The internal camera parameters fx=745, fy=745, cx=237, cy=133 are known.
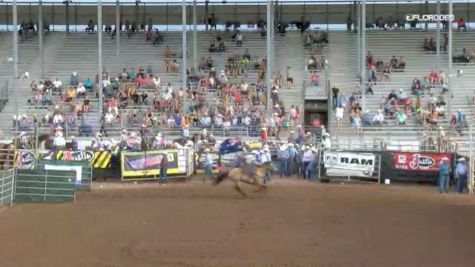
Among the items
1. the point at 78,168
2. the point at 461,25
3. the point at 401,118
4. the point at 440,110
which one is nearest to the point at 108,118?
the point at 78,168

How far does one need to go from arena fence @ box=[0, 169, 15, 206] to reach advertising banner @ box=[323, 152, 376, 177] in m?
13.3

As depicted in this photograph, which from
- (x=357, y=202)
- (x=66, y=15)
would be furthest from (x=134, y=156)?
(x=66, y=15)

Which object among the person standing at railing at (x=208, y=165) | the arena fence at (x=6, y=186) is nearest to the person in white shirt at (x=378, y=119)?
the person standing at railing at (x=208, y=165)

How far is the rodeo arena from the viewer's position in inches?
563

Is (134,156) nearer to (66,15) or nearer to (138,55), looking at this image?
(138,55)

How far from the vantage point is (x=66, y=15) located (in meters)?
51.0

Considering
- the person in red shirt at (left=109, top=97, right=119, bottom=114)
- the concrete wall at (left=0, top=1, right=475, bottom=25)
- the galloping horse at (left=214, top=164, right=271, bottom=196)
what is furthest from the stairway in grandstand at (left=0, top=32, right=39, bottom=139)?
the galloping horse at (left=214, top=164, right=271, bottom=196)

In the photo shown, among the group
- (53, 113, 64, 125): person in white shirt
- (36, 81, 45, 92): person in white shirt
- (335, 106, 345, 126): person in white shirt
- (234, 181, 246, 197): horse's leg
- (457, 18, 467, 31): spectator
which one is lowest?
(234, 181, 246, 197): horse's leg

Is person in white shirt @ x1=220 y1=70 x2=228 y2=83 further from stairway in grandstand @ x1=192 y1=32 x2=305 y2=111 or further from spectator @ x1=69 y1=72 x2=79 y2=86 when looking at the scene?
spectator @ x1=69 y1=72 x2=79 y2=86

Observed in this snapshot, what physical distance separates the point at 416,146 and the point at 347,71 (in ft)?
36.1

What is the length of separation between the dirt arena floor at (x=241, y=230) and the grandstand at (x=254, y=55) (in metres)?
14.2

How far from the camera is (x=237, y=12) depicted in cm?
5041

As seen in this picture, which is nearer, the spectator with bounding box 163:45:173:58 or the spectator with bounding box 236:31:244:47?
the spectator with bounding box 163:45:173:58

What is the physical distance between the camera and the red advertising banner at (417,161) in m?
28.7
